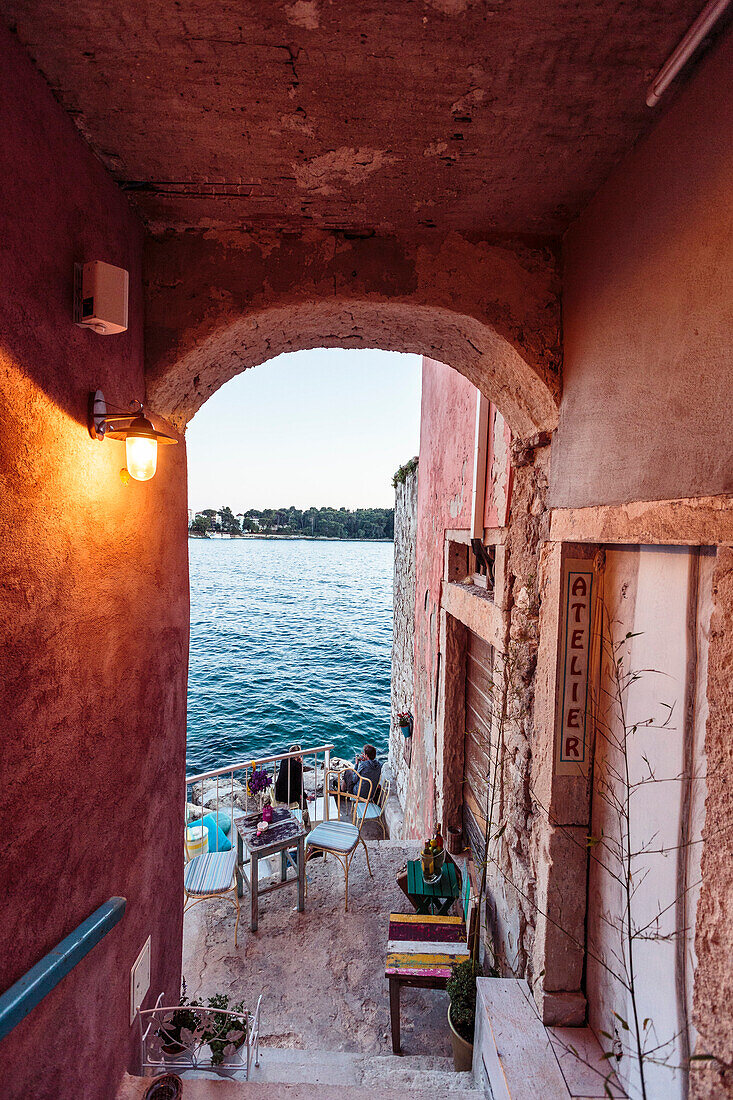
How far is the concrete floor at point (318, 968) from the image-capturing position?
2.90 m

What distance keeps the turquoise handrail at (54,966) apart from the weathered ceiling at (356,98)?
8.28 feet

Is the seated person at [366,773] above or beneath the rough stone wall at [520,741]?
beneath

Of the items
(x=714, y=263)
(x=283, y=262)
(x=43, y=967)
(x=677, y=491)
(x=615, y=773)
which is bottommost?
(x=43, y=967)

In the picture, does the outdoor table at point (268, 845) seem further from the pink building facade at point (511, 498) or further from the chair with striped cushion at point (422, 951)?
the pink building facade at point (511, 498)

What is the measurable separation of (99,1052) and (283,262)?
312cm

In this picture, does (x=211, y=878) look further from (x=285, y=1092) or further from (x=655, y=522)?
(x=655, y=522)

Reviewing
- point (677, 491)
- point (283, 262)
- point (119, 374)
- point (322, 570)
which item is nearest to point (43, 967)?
point (119, 374)

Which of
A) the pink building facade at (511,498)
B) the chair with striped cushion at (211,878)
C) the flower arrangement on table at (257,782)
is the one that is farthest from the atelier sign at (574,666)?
the flower arrangement on table at (257,782)

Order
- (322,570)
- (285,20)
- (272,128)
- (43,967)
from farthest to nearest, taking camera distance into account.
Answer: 1. (322,570)
2. (272,128)
3. (43,967)
4. (285,20)

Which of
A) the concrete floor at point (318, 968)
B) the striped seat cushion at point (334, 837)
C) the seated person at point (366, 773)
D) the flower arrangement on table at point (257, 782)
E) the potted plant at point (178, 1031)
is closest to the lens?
the potted plant at point (178, 1031)

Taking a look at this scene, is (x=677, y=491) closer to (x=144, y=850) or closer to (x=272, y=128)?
(x=272, y=128)

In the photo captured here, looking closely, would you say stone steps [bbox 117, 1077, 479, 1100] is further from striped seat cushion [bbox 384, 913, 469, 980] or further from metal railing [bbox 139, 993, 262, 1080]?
striped seat cushion [bbox 384, 913, 469, 980]

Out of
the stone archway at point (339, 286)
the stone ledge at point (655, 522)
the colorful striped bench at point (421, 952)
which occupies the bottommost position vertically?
the colorful striped bench at point (421, 952)

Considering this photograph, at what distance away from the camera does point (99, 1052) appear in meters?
1.82
